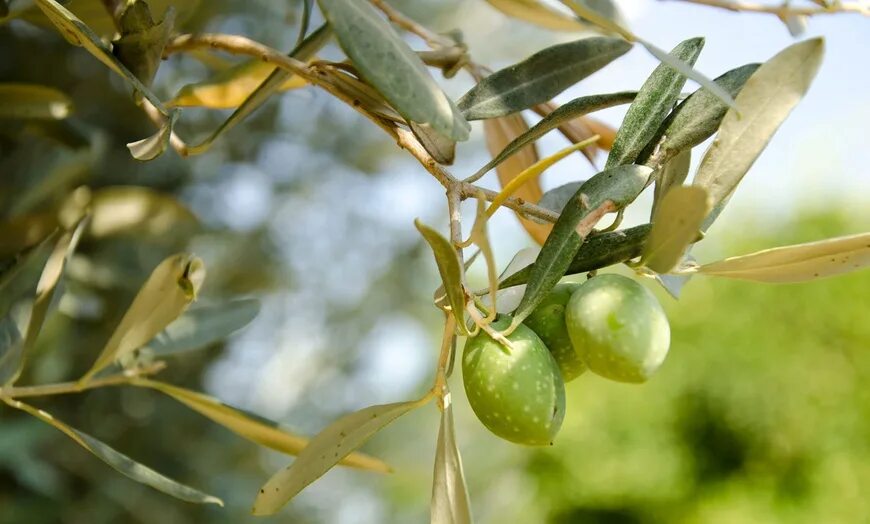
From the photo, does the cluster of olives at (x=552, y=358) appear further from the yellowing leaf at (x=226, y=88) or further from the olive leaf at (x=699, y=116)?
the yellowing leaf at (x=226, y=88)

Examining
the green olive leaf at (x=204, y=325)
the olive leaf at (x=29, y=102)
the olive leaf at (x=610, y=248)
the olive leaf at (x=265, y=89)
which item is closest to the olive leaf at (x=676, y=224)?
the olive leaf at (x=610, y=248)

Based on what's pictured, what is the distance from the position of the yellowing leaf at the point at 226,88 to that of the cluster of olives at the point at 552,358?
224 mm

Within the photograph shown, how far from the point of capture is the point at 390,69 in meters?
0.29

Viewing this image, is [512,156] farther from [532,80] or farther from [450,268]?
[450,268]

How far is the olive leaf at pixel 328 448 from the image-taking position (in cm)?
35

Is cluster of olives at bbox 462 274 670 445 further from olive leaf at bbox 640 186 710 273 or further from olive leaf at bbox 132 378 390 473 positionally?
olive leaf at bbox 132 378 390 473

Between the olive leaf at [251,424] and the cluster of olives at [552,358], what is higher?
the cluster of olives at [552,358]

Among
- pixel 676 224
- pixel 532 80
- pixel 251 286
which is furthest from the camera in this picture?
pixel 251 286

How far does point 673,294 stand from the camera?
36 centimetres

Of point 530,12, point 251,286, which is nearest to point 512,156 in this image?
point 530,12

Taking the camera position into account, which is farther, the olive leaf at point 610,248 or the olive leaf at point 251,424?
the olive leaf at point 251,424

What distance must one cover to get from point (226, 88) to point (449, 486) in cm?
26

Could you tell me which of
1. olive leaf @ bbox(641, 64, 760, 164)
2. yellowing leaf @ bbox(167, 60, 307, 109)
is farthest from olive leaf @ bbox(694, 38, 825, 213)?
yellowing leaf @ bbox(167, 60, 307, 109)

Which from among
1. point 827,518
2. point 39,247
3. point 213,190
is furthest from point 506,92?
point 827,518
